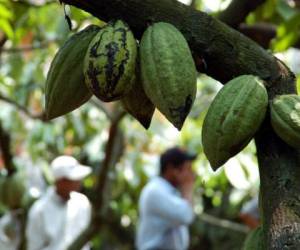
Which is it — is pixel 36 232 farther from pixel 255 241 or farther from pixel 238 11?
pixel 255 241

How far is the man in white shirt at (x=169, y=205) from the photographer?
402cm

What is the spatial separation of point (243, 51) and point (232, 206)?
528 cm

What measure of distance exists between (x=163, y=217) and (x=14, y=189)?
2.92 feet

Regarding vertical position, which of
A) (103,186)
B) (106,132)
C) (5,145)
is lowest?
(106,132)

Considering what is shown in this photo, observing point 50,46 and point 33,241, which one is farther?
point 33,241

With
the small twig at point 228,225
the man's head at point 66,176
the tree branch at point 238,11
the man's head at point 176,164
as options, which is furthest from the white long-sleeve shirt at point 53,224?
the tree branch at point 238,11

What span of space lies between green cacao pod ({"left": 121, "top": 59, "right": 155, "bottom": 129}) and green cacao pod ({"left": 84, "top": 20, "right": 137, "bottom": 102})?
72mm

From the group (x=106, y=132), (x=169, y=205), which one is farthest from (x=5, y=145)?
(x=106, y=132)

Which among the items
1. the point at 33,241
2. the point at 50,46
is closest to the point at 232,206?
the point at 33,241

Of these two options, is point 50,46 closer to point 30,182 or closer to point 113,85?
point 30,182

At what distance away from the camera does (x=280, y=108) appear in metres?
0.94

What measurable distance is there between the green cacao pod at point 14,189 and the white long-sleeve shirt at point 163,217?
731mm

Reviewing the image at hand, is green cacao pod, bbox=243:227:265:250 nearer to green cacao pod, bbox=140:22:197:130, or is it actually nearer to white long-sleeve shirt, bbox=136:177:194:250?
green cacao pod, bbox=140:22:197:130

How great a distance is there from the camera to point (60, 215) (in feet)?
13.6
